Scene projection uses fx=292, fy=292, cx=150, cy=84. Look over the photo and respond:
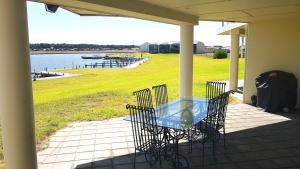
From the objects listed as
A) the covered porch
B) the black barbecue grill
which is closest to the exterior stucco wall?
the covered porch

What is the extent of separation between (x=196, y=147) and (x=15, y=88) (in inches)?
134

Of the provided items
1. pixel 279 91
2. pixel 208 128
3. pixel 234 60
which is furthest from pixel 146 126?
pixel 234 60

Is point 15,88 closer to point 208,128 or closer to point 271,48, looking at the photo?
point 208,128

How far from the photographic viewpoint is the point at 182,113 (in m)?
4.82

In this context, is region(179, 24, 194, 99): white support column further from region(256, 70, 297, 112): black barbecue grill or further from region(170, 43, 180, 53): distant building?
region(170, 43, 180, 53): distant building

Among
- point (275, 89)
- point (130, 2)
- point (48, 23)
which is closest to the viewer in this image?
point (130, 2)

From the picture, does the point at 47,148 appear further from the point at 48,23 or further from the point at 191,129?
the point at 48,23

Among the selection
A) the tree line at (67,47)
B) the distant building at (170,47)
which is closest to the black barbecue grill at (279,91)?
the distant building at (170,47)

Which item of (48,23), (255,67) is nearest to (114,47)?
(48,23)

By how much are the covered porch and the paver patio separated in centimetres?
2

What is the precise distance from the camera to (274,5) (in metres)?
5.96

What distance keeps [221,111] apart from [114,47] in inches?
3267

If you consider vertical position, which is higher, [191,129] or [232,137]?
[191,129]

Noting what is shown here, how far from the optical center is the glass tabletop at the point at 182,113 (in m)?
4.29
